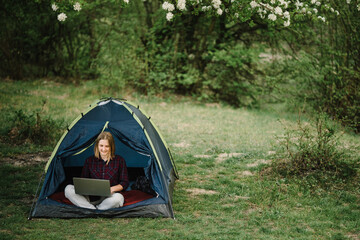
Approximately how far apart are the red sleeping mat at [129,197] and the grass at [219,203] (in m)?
0.37

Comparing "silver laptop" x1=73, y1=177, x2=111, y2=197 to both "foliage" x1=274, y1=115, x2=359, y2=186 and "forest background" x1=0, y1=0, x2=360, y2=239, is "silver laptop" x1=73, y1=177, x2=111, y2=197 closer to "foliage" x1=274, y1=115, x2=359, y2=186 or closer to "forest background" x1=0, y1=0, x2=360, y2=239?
"forest background" x1=0, y1=0, x2=360, y2=239

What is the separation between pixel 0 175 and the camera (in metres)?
6.18

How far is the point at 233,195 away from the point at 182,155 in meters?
2.22

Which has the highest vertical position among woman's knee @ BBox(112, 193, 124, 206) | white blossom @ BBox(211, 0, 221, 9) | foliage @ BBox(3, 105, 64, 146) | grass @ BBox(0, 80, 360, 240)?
white blossom @ BBox(211, 0, 221, 9)

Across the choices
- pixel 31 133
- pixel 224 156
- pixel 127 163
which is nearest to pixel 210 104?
pixel 224 156

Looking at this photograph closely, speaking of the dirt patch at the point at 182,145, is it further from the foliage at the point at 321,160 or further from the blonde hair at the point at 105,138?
the blonde hair at the point at 105,138

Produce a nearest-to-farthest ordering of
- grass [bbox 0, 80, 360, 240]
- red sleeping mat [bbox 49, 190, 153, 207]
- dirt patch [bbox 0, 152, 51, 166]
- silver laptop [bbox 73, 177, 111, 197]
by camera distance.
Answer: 1. grass [bbox 0, 80, 360, 240]
2. silver laptop [bbox 73, 177, 111, 197]
3. red sleeping mat [bbox 49, 190, 153, 207]
4. dirt patch [bbox 0, 152, 51, 166]

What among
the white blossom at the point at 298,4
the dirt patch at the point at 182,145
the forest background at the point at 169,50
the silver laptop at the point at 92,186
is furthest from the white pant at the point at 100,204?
the forest background at the point at 169,50

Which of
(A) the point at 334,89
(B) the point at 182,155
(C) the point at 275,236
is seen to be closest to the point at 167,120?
(B) the point at 182,155

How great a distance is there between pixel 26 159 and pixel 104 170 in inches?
104

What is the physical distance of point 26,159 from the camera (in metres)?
7.03

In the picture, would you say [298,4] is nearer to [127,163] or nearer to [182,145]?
[182,145]

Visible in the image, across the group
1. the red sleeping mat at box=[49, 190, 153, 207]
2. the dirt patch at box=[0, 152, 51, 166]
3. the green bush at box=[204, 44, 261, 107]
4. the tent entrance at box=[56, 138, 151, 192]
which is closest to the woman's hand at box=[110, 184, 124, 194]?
the red sleeping mat at box=[49, 190, 153, 207]

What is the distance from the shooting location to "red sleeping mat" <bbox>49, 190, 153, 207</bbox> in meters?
5.07
